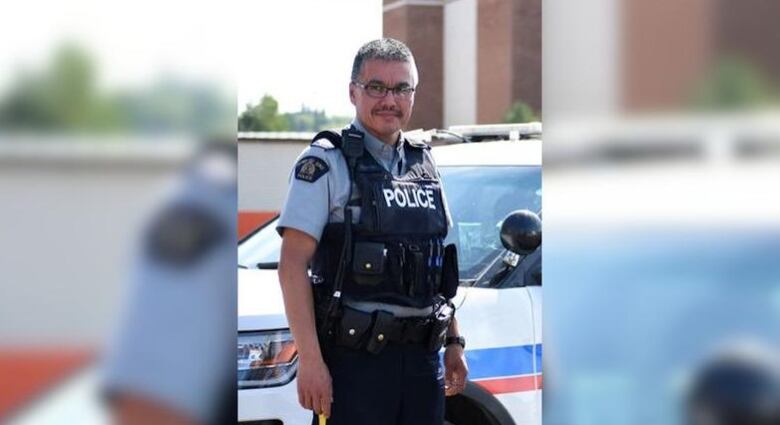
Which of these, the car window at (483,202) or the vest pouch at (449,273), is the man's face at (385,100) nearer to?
the vest pouch at (449,273)

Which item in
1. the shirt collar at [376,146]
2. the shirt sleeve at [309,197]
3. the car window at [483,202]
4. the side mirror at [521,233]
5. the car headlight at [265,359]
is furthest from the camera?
the car window at [483,202]

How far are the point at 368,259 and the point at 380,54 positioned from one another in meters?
0.51

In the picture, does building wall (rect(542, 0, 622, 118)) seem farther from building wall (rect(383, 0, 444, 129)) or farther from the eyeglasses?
building wall (rect(383, 0, 444, 129))

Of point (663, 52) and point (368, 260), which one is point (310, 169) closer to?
point (368, 260)

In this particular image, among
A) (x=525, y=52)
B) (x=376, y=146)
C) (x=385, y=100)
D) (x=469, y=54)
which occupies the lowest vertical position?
(x=376, y=146)

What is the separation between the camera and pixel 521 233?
3498mm

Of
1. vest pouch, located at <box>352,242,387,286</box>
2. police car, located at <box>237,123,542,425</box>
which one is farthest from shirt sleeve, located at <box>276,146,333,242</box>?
police car, located at <box>237,123,542,425</box>

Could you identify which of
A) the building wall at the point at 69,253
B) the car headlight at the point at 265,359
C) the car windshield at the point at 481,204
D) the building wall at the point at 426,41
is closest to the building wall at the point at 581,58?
the building wall at the point at 69,253

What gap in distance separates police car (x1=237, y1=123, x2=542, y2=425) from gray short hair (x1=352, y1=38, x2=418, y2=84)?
3.08 ft

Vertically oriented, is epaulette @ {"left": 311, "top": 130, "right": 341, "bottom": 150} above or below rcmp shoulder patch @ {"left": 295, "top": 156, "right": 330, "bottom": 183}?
above

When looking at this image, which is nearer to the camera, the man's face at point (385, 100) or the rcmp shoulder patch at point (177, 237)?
the rcmp shoulder patch at point (177, 237)

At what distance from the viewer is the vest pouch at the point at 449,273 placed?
2.86m

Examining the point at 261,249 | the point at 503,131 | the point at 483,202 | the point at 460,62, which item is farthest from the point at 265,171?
the point at 460,62

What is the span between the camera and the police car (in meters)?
3.34
